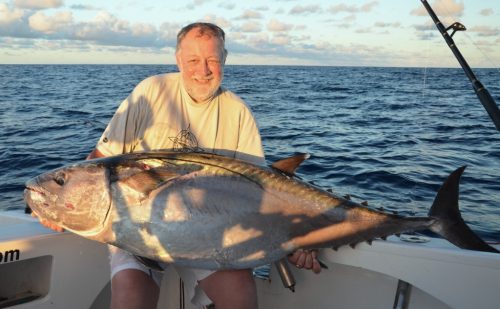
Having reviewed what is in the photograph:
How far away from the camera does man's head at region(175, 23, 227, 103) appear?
2.63 meters

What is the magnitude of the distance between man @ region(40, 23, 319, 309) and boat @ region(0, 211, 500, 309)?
276 millimetres

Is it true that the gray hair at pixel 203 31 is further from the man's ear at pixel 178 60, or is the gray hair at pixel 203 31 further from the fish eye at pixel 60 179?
the fish eye at pixel 60 179

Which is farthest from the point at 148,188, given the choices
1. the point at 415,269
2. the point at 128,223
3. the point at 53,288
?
the point at 415,269

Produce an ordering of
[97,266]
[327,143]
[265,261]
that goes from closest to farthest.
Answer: [265,261]
[97,266]
[327,143]

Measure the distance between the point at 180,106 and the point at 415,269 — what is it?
5.07 ft

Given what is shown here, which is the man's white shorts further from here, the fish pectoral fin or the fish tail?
the fish tail

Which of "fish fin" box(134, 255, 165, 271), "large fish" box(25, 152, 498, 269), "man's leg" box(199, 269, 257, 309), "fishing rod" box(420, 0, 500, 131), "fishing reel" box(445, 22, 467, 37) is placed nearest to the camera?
"large fish" box(25, 152, 498, 269)

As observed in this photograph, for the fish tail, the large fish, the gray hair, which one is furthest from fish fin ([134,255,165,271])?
the fish tail

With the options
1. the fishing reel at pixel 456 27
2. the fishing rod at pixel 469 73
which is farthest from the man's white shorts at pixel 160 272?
the fishing reel at pixel 456 27

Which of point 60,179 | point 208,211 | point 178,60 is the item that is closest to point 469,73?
point 178,60

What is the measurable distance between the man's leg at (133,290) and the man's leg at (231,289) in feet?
0.90

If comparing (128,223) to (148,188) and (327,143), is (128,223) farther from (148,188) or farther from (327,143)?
(327,143)

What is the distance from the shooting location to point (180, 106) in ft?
9.10

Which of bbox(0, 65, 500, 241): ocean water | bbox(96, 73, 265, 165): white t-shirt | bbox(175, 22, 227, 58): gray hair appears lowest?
bbox(0, 65, 500, 241): ocean water
